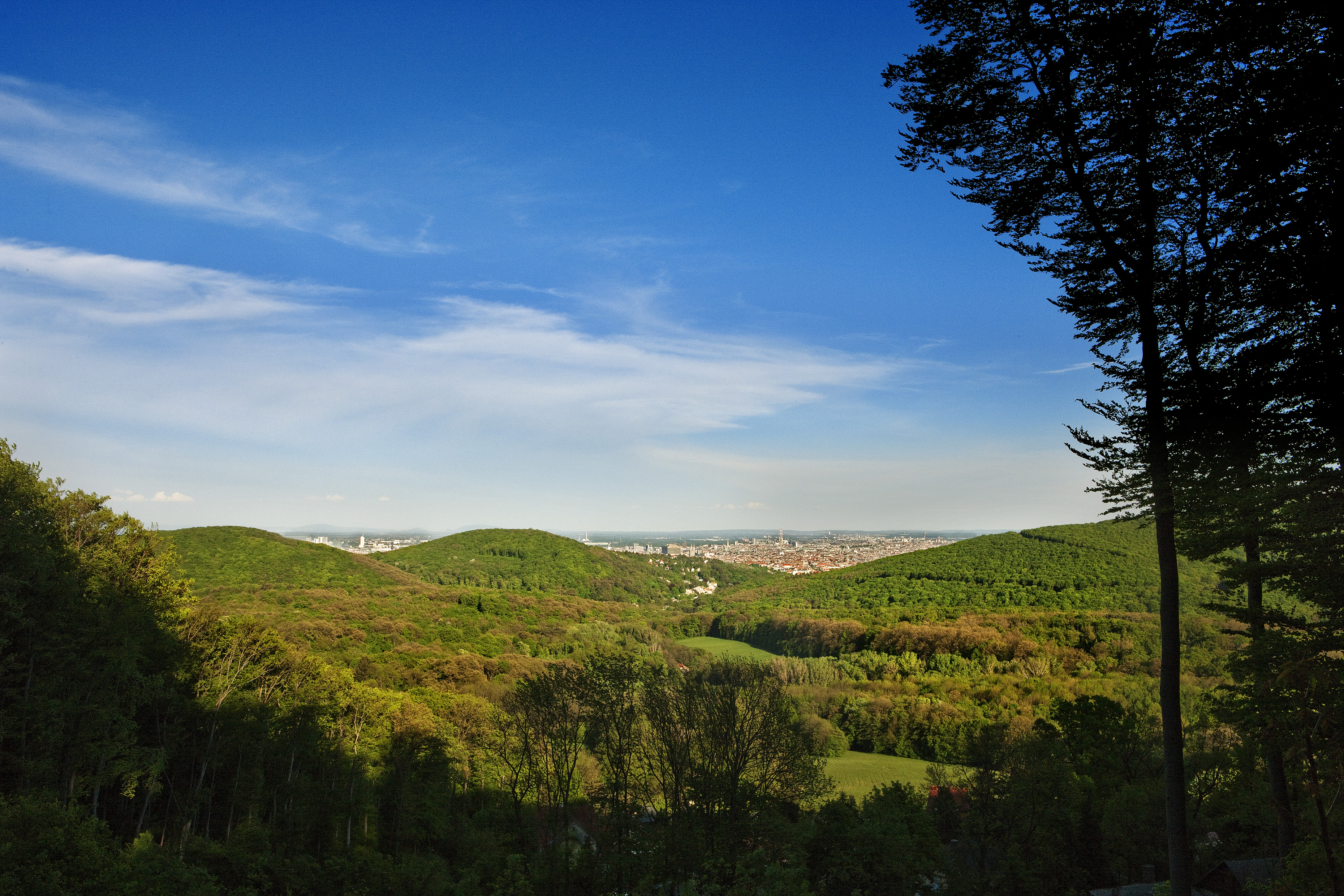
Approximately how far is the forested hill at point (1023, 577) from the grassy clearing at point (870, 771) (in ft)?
69.3

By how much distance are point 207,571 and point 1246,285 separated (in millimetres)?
81520

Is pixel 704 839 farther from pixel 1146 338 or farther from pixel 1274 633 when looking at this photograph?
pixel 1146 338

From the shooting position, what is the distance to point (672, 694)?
2073 centimetres

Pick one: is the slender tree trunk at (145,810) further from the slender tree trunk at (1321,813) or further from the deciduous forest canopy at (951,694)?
the slender tree trunk at (1321,813)

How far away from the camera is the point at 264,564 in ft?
236

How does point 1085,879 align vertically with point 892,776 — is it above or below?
above

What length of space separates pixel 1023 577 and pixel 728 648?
34527 millimetres

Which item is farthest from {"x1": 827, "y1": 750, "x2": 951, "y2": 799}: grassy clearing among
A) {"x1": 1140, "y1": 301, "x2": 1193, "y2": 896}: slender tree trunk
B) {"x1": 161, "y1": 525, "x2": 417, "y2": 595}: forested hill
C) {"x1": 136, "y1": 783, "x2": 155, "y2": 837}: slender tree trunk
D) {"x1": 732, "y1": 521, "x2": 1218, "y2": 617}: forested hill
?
{"x1": 161, "y1": 525, "x2": 417, "y2": 595}: forested hill

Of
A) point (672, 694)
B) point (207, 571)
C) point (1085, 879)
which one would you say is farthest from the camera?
point (207, 571)

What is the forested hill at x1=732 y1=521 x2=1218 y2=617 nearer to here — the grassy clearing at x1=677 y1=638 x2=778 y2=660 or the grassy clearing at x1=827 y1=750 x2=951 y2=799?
the grassy clearing at x1=677 y1=638 x2=778 y2=660

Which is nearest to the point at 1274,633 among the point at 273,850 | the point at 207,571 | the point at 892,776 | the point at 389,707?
the point at 273,850

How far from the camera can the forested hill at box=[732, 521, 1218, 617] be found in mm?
59844

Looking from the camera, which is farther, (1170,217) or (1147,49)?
(1170,217)

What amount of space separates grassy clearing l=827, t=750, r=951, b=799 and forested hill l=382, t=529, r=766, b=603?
241 feet
